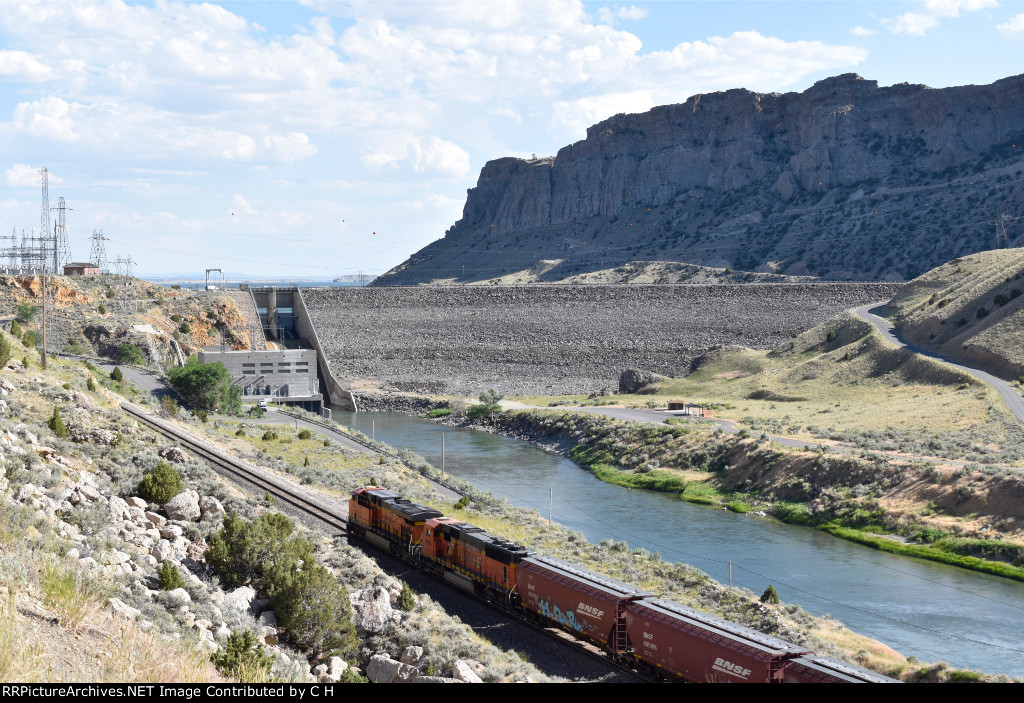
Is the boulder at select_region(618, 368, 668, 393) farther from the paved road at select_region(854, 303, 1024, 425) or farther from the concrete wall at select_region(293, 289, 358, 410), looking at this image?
the concrete wall at select_region(293, 289, 358, 410)

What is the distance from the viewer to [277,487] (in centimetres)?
3756

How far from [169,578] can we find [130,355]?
7267 centimetres

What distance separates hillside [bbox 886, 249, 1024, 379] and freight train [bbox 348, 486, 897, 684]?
53.5 metres

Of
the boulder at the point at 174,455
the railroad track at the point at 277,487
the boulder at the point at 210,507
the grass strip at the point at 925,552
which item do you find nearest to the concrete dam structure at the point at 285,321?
the railroad track at the point at 277,487

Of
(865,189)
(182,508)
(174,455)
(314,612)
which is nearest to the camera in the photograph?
(314,612)

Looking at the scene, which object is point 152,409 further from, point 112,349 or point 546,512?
point 112,349

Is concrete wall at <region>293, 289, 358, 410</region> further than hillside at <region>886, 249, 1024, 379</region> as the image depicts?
Yes

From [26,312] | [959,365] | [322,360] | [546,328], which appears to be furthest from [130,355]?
[959,365]

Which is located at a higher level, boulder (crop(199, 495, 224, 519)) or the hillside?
the hillside

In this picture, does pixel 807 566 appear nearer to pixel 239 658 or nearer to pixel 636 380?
pixel 239 658

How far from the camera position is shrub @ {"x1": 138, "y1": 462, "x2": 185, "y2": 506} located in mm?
26109

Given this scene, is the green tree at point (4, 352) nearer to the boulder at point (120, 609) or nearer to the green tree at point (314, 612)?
the green tree at point (314, 612)

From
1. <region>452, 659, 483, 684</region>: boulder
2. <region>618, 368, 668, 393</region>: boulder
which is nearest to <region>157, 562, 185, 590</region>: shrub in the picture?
<region>452, 659, 483, 684</region>: boulder

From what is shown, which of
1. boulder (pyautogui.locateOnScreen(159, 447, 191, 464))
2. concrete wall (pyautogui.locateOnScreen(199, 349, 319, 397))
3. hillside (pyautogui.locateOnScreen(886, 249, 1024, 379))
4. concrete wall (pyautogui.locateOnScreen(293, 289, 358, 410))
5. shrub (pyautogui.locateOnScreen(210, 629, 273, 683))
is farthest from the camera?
concrete wall (pyautogui.locateOnScreen(293, 289, 358, 410))
